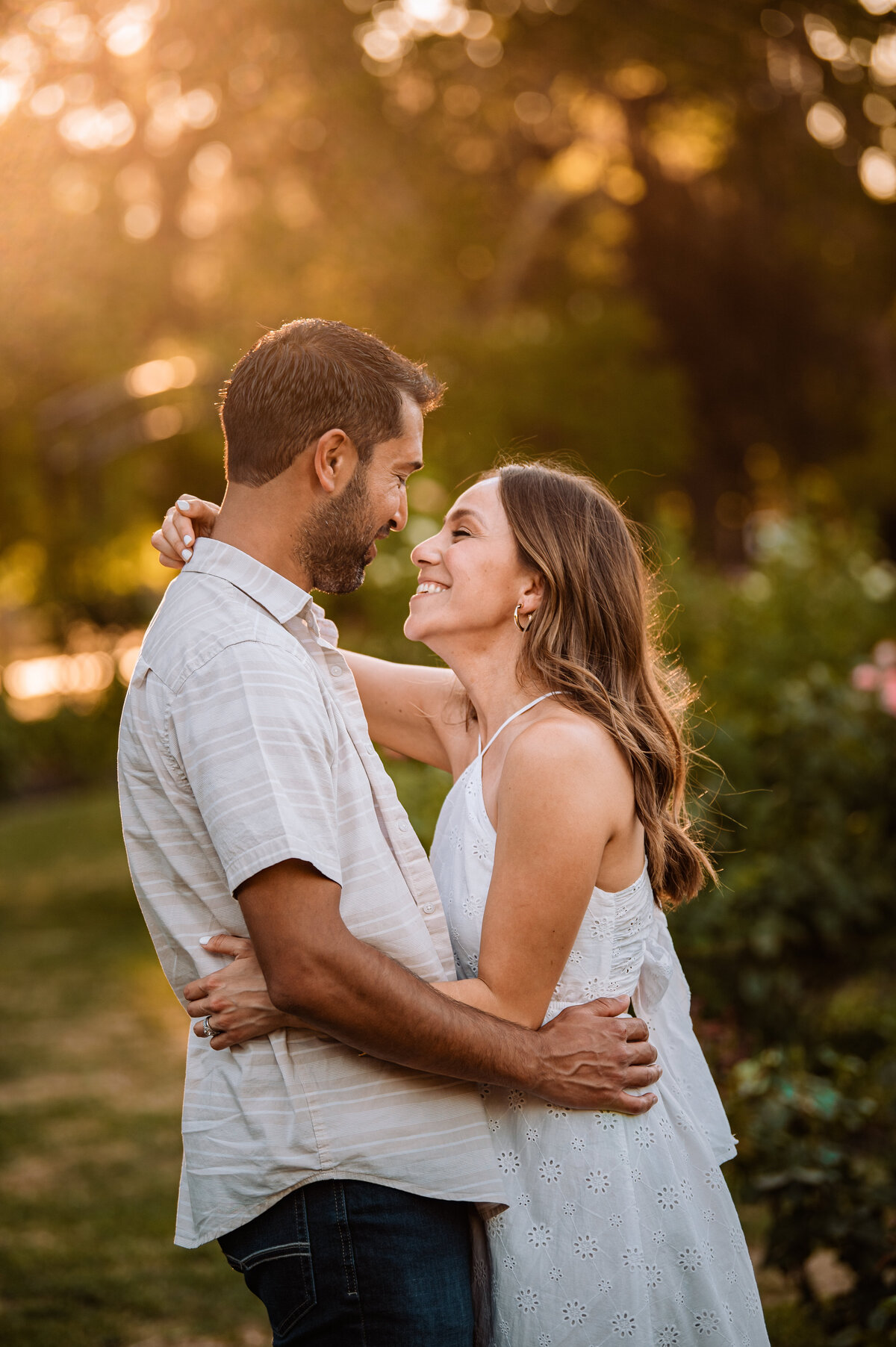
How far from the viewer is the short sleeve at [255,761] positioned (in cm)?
171

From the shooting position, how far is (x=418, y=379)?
2115 mm

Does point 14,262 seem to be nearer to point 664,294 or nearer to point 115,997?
point 115,997

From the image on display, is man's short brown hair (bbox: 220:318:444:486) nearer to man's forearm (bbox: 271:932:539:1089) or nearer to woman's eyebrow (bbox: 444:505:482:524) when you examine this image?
woman's eyebrow (bbox: 444:505:482:524)

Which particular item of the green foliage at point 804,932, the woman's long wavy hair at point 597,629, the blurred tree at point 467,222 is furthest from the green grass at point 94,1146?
the blurred tree at point 467,222

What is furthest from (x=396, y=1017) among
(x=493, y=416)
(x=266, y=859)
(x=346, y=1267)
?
(x=493, y=416)

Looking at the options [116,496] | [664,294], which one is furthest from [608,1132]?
[664,294]

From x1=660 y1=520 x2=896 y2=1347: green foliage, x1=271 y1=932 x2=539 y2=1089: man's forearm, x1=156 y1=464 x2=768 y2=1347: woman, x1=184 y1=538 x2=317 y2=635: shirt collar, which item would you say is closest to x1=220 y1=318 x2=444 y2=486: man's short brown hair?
x1=184 y1=538 x2=317 y2=635: shirt collar

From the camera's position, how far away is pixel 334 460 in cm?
201

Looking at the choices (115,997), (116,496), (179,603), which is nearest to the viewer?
(179,603)

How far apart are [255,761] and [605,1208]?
3.38 ft

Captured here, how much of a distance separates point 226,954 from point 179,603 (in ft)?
1.90

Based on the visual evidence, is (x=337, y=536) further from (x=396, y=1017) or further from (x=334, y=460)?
(x=396, y=1017)

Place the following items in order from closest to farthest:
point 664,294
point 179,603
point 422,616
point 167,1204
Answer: point 179,603, point 422,616, point 167,1204, point 664,294

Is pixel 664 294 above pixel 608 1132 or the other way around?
above
